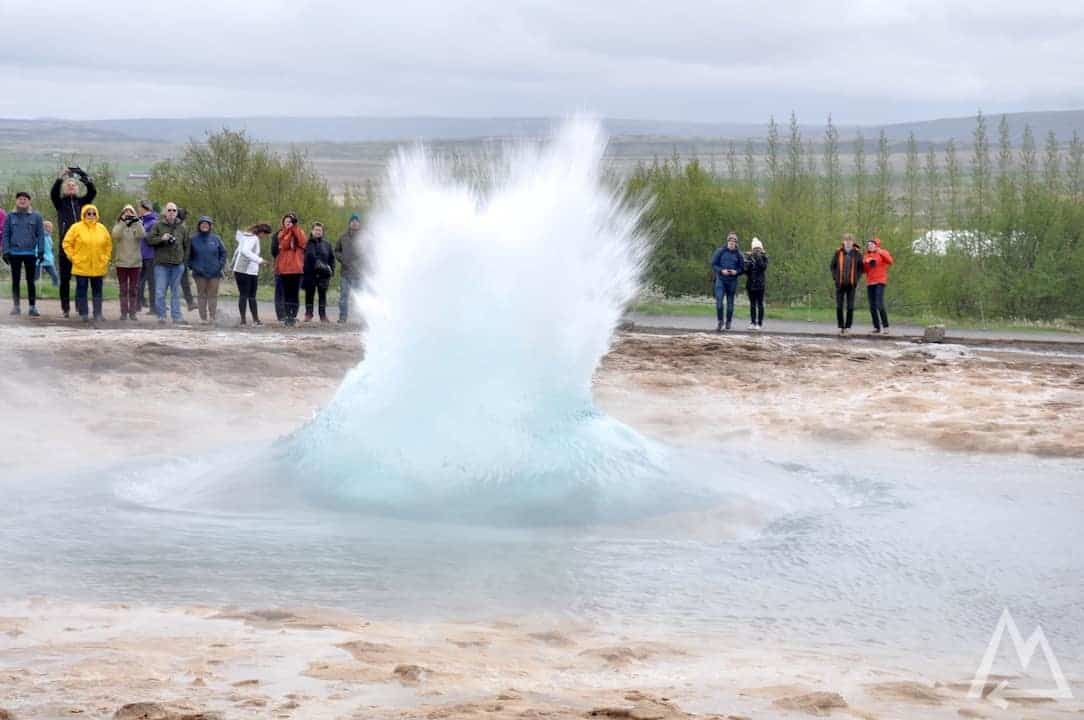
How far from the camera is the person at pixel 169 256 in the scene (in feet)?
58.7

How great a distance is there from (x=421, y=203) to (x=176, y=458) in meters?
2.75

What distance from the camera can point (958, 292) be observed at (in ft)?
92.5

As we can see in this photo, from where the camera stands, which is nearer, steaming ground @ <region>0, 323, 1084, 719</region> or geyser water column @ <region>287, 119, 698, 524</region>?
steaming ground @ <region>0, 323, 1084, 719</region>

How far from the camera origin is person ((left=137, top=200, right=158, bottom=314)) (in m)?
18.6

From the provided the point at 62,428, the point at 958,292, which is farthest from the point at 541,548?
the point at 958,292

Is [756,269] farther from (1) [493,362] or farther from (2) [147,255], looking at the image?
(1) [493,362]

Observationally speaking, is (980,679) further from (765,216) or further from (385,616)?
(765,216)

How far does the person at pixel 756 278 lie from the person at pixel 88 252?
8.65 meters

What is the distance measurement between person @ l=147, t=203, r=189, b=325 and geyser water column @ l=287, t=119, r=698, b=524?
8447 millimetres

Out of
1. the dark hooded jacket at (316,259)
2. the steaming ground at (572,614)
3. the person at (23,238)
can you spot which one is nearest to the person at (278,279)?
the dark hooded jacket at (316,259)

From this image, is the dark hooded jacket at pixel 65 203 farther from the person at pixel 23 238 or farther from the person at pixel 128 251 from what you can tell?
the person at pixel 128 251

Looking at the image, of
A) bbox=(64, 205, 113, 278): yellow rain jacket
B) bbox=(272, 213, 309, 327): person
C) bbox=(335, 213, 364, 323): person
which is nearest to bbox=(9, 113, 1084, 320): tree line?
bbox=(335, 213, 364, 323): person

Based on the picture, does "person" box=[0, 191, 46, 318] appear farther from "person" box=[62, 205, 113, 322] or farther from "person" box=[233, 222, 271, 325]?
"person" box=[233, 222, 271, 325]

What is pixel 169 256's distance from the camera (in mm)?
17984
